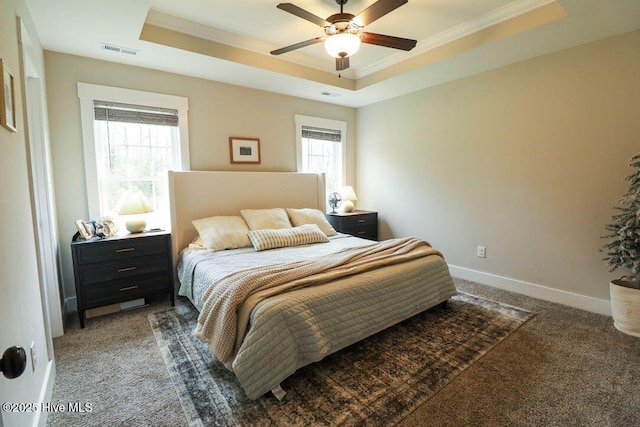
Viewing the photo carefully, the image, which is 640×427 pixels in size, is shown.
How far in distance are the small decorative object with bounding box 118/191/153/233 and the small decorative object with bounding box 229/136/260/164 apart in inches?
48.8

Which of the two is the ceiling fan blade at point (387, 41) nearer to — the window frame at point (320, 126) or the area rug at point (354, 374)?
the window frame at point (320, 126)

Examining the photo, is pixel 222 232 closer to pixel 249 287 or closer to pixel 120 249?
pixel 120 249

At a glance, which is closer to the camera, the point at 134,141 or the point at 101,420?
the point at 101,420

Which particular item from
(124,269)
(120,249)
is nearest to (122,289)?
(124,269)

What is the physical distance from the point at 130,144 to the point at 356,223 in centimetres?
299

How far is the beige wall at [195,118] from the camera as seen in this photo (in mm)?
2881

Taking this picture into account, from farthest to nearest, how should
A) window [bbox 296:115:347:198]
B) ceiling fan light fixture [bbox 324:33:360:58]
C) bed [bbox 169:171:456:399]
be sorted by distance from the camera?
1. window [bbox 296:115:347:198]
2. ceiling fan light fixture [bbox 324:33:360:58]
3. bed [bbox 169:171:456:399]

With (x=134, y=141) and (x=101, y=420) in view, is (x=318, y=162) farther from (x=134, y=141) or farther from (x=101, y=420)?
(x=101, y=420)

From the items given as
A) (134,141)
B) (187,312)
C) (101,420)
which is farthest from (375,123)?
(101,420)

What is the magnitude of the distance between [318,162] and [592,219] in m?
3.36

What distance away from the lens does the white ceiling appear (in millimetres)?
2285

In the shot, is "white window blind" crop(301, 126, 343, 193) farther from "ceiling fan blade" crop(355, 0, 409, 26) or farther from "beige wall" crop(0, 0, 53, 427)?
"beige wall" crop(0, 0, 53, 427)

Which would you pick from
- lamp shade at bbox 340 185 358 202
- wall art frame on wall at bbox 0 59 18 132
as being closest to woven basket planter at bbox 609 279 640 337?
lamp shade at bbox 340 185 358 202

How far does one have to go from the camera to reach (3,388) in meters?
1.13
